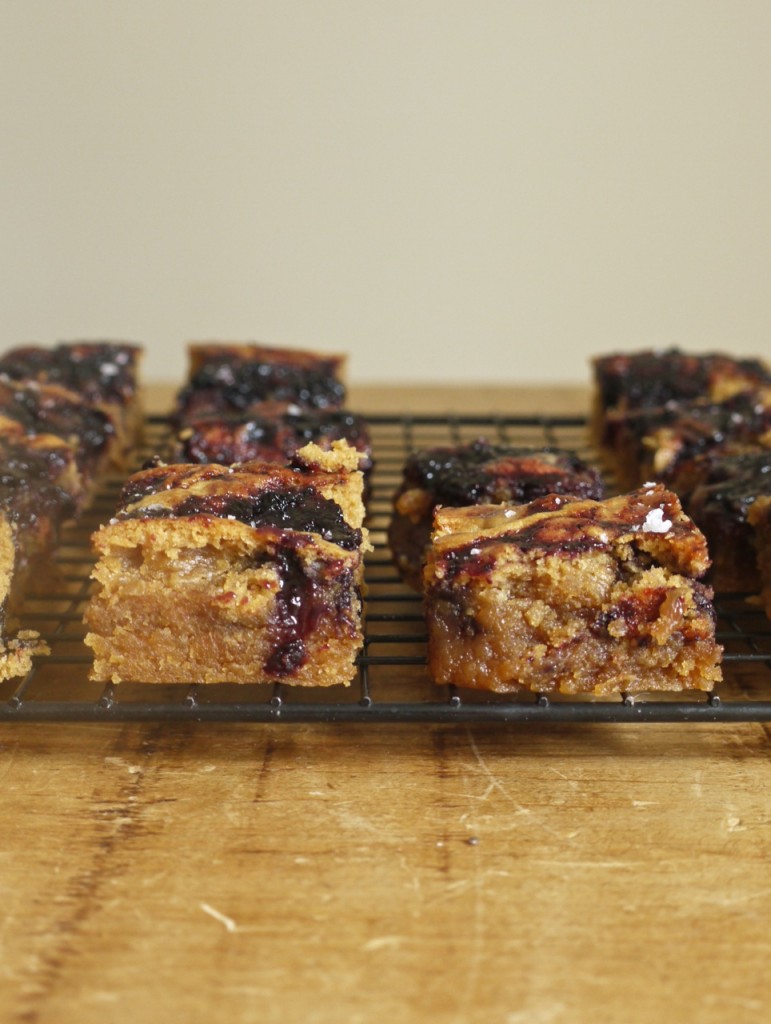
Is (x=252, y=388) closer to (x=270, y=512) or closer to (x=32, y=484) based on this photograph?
(x=32, y=484)

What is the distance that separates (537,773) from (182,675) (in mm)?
1006

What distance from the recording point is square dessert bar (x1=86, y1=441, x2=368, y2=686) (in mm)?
2941

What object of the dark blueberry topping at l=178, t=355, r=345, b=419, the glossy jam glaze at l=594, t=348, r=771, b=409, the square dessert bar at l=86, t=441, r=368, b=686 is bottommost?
the square dessert bar at l=86, t=441, r=368, b=686

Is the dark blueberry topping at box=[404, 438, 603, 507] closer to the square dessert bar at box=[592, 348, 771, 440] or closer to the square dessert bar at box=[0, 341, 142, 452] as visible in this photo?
the square dessert bar at box=[592, 348, 771, 440]

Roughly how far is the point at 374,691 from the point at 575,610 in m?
0.74

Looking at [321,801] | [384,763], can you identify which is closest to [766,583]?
[384,763]

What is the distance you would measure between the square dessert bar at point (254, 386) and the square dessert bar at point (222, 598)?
64.2 inches

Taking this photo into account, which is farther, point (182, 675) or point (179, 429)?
point (179, 429)

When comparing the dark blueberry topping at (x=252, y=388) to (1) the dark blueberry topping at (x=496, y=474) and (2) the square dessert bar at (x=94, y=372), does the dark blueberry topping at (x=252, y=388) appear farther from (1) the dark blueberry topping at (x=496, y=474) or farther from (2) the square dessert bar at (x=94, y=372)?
(1) the dark blueberry topping at (x=496, y=474)

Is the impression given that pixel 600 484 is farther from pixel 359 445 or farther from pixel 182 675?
pixel 182 675

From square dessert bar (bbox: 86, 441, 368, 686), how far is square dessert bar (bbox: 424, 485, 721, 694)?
280mm

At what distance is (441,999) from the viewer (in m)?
2.24

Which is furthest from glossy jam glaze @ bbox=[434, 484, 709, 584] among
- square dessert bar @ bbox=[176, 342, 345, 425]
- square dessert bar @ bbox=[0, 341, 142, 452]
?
square dessert bar @ bbox=[0, 341, 142, 452]

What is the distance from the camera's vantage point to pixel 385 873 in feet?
8.50
